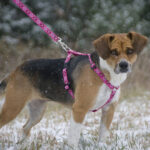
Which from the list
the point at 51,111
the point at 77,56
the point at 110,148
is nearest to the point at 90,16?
the point at 51,111

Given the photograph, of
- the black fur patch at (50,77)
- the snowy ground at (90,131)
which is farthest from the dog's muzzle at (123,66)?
the snowy ground at (90,131)

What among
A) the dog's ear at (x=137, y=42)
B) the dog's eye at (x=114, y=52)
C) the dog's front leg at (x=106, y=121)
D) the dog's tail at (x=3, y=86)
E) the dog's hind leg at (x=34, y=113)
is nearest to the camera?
the dog's eye at (x=114, y=52)

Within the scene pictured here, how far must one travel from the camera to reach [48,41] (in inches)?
532

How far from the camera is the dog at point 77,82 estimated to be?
3533mm

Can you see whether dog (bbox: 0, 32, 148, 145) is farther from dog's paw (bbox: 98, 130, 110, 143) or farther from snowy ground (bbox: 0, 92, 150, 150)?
snowy ground (bbox: 0, 92, 150, 150)

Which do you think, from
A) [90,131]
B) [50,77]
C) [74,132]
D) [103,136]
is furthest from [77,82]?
[90,131]

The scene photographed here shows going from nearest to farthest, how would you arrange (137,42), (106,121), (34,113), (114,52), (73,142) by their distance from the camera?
(114,52), (137,42), (73,142), (106,121), (34,113)

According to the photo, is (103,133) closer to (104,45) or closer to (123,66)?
(123,66)

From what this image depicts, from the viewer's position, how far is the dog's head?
3417 millimetres

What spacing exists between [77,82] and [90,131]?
4.92 ft

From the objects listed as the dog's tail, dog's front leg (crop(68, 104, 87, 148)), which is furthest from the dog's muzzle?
the dog's tail

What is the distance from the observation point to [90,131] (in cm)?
507

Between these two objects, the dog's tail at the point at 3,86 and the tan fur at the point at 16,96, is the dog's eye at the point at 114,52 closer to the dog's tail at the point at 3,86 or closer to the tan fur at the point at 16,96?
the tan fur at the point at 16,96

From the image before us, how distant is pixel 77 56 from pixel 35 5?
30.3 feet
